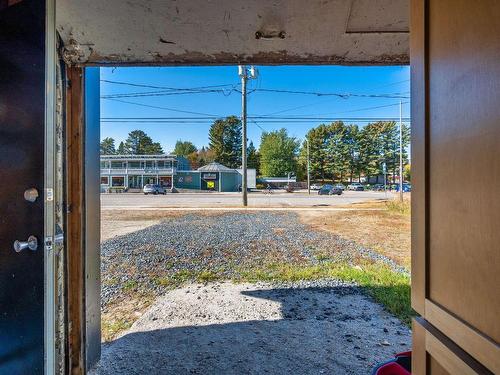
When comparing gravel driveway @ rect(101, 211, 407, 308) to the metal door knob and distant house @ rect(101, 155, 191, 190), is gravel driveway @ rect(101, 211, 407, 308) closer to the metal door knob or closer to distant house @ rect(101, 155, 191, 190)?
the metal door knob

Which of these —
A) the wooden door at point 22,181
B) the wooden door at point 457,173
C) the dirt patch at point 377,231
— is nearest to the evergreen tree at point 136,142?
the dirt patch at point 377,231

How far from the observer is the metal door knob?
1.07 m

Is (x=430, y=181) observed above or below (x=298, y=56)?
below

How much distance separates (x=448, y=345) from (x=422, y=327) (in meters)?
0.13

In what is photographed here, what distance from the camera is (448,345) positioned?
0.74m

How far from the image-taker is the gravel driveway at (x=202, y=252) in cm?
382

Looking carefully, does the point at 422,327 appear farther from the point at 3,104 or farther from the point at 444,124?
Result: the point at 3,104

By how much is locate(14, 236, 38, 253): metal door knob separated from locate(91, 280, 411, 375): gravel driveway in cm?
120

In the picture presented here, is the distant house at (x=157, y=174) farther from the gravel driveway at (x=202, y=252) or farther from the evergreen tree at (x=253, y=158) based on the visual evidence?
the gravel driveway at (x=202, y=252)

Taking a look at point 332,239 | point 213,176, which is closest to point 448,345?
point 332,239

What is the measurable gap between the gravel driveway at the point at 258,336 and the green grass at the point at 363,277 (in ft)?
0.70

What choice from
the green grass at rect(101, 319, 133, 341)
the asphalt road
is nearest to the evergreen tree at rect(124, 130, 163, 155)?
the asphalt road

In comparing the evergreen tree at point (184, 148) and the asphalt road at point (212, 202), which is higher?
the evergreen tree at point (184, 148)

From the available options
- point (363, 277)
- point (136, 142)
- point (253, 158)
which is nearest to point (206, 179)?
point (253, 158)
